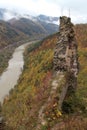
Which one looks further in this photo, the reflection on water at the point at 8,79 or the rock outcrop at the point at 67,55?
the reflection on water at the point at 8,79

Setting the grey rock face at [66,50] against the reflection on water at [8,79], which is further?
the reflection on water at [8,79]

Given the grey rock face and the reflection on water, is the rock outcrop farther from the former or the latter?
the reflection on water

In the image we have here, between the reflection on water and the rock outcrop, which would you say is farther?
the reflection on water

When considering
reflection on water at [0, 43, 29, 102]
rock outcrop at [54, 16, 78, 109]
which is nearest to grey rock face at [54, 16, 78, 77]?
rock outcrop at [54, 16, 78, 109]

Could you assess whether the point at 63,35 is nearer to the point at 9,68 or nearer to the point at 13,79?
the point at 13,79

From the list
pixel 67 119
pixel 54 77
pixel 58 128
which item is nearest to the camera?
pixel 58 128

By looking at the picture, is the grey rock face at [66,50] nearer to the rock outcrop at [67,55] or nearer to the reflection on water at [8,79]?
the rock outcrop at [67,55]

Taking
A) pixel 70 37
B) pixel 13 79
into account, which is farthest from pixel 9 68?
pixel 70 37

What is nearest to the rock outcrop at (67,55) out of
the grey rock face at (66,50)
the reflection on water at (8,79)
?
the grey rock face at (66,50)
